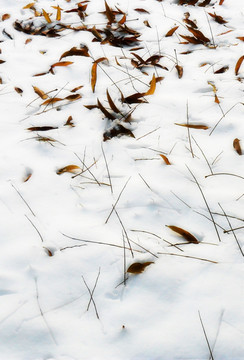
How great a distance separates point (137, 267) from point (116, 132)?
0.63 meters

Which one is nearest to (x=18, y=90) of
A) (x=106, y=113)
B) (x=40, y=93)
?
(x=40, y=93)

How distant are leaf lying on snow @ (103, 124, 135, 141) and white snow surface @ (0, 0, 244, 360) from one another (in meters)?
0.04

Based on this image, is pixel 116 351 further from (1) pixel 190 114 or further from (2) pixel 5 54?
(2) pixel 5 54

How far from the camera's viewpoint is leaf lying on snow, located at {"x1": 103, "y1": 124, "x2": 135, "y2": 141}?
1432mm

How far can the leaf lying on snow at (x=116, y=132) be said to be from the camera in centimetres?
143

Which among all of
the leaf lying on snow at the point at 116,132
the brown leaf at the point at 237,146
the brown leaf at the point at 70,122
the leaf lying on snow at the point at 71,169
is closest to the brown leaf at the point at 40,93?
the brown leaf at the point at 70,122

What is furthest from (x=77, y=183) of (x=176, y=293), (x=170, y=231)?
(x=176, y=293)

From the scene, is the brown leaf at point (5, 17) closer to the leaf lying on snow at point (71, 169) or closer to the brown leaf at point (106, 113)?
the brown leaf at point (106, 113)

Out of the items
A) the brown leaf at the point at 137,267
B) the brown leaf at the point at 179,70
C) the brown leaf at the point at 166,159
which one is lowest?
the brown leaf at the point at 137,267

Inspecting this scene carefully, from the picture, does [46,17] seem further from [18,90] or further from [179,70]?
[179,70]

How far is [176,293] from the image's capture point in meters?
0.92

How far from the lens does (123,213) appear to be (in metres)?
1.13

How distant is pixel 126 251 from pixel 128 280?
0.28 feet

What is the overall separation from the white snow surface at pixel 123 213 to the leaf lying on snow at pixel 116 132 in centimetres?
4
